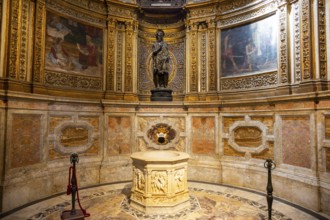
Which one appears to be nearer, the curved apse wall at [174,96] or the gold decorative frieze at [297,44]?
the curved apse wall at [174,96]

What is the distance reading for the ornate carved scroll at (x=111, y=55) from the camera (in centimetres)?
771

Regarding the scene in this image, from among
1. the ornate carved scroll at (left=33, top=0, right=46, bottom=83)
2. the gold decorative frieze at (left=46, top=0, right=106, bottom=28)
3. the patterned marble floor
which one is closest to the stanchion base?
the patterned marble floor

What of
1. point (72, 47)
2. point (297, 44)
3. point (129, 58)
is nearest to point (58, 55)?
point (72, 47)

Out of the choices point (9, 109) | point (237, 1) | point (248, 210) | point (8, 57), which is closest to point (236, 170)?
point (248, 210)

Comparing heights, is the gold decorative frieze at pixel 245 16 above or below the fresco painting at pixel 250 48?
above

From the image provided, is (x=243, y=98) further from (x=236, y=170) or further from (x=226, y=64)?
(x=236, y=170)

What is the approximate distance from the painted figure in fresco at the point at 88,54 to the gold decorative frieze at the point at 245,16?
14.1ft

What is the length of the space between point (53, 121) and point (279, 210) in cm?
586

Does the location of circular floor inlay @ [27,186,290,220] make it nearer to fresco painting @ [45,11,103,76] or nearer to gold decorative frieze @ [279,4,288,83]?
gold decorative frieze @ [279,4,288,83]

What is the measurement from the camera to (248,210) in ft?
16.0

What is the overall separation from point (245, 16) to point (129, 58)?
13.2 ft

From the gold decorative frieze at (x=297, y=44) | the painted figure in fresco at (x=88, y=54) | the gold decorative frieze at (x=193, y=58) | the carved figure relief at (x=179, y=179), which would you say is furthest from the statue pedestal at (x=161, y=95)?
the gold decorative frieze at (x=297, y=44)

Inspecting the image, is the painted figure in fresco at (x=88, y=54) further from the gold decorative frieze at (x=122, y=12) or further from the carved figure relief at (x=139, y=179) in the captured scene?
the carved figure relief at (x=139, y=179)

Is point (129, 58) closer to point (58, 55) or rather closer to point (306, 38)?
point (58, 55)
